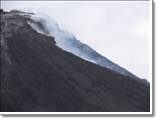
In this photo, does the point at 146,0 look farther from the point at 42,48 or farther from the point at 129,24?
the point at 42,48

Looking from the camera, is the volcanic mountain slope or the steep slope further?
the steep slope

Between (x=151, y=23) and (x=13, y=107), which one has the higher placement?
(x=151, y=23)

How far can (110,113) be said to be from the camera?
5555 millimetres

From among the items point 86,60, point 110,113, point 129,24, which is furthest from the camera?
point 86,60

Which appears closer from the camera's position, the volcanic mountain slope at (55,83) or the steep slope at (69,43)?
the volcanic mountain slope at (55,83)

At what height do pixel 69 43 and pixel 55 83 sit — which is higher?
pixel 69 43

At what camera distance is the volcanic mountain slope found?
564 centimetres

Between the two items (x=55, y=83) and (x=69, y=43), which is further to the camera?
(x=69, y=43)

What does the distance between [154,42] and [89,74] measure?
3.09 feet

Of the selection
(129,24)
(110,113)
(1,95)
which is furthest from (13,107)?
(129,24)

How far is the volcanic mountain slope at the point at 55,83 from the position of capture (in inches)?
222

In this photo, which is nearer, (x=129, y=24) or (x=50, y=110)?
(x=50, y=110)

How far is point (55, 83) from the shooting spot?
5867 millimetres

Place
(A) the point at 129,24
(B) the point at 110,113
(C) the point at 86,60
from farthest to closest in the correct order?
(C) the point at 86,60 < (A) the point at 129,24 < (B) the point at 110,113
